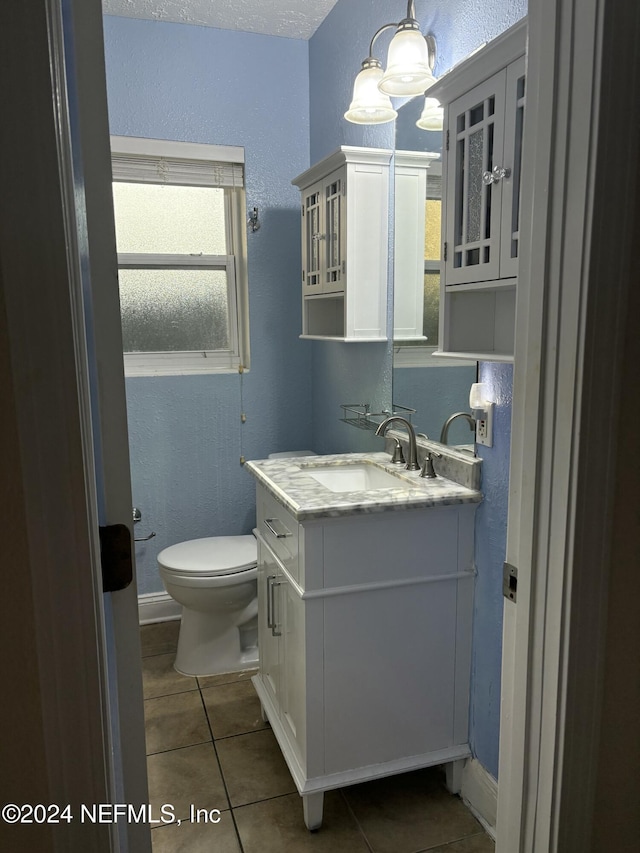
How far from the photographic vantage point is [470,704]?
1.91 m

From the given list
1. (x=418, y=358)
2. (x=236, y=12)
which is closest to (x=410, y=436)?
(x=418, y=358)

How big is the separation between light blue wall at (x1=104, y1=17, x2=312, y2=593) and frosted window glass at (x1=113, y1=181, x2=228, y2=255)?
0.67 ft

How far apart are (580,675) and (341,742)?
1.04 meters

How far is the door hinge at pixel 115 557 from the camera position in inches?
32.0

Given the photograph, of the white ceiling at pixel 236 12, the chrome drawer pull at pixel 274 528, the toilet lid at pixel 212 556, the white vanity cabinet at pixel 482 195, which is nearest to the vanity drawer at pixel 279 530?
the chrome drawer pull at pixel 274 528

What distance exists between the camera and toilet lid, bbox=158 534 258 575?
252cm

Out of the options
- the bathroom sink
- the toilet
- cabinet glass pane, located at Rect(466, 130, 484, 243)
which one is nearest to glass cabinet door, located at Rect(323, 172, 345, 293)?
the bathroom sink

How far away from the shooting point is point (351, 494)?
182 centimetres

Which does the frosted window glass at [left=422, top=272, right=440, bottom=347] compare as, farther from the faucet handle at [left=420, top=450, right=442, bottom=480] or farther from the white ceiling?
the white ceiling

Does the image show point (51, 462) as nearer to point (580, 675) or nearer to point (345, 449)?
point (580, 675)

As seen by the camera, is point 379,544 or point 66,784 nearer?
point 66,784

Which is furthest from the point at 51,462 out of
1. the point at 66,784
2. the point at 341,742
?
the point at 341,742

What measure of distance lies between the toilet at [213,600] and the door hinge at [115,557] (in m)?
1.72

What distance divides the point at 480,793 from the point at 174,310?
2322 millimetres
